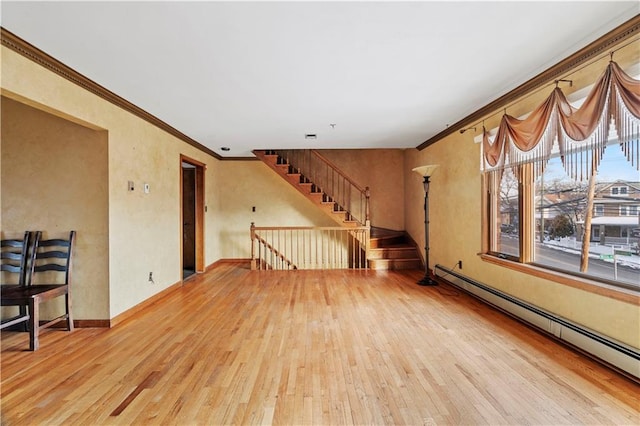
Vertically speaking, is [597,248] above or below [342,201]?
below

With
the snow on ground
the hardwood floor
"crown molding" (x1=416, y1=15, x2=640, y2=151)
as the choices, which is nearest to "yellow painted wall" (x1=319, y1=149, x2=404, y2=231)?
"crown molding" (x1=416, y1=15, x2=640, y2=151)

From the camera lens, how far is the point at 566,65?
261 centimetres

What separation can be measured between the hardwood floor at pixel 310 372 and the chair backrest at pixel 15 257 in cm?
64

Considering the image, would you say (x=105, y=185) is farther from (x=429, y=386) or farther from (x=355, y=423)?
(x=429, y=386)

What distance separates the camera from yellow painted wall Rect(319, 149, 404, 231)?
25.1 ft

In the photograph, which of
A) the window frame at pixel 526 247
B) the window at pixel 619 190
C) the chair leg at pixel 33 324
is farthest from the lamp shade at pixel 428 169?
the chair leg at pixel 33 324

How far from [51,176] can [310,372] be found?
11.2ft

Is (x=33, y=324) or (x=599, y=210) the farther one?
(x=33, y=324)

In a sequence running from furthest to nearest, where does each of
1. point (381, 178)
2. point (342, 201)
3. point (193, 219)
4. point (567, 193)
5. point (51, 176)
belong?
1. point (342, 201)
2. point (381, 178)
3. point (193, 219)
4. point (51, 176)
5. point (567, 193)

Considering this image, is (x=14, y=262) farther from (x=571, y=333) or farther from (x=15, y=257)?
(x=571, y=333)

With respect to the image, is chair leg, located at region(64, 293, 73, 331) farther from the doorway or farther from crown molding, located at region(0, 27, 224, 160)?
the doorway

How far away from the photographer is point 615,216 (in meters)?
2.47

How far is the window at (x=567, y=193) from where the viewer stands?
235 cm

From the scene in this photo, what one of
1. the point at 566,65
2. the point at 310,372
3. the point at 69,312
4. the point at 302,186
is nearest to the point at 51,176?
the point at 69,312
